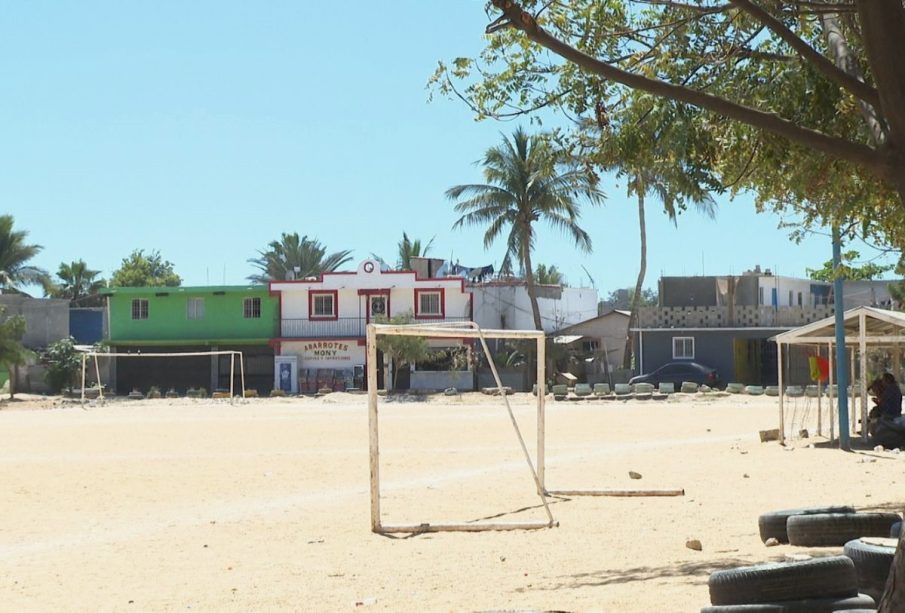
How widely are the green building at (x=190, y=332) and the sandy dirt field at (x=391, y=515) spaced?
31.7 m

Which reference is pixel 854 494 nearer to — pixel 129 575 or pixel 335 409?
pixel 129 575

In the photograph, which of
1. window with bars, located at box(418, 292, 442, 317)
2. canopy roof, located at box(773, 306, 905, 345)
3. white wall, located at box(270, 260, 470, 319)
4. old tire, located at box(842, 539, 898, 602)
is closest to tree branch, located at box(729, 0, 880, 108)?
old tire, located at box(842, 539, 898, 602)

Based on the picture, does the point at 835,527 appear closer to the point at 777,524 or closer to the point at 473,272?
the point at 777,524

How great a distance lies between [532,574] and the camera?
1078 cm

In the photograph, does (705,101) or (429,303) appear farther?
(429,303)

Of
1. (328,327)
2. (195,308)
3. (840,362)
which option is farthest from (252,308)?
(840,362)

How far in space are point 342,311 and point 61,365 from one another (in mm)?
13681

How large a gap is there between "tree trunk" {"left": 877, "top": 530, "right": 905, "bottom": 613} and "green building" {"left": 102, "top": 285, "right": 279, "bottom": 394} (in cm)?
5749

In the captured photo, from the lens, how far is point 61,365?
6162cm

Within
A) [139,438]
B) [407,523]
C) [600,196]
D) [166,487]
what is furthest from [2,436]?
[600,196]

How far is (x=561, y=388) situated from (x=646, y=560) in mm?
38635

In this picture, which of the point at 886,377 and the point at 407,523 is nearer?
the point at 407,523

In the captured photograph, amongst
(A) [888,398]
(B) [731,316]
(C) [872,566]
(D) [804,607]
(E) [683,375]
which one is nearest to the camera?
(D) [804,607]

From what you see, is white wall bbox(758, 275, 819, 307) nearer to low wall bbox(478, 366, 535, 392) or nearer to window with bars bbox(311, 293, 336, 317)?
low wall bbox(478, 366, 535, 392)
